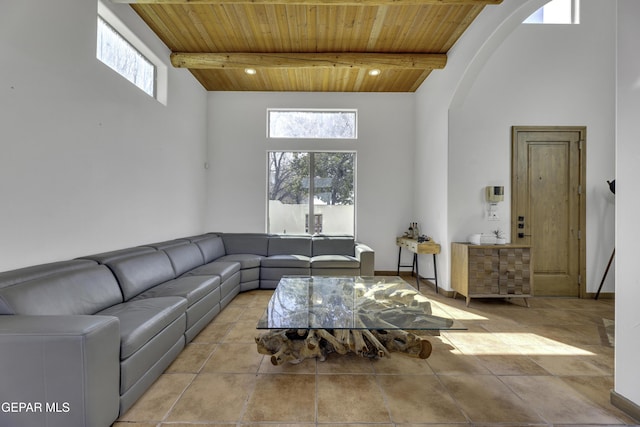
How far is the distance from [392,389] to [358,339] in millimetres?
434

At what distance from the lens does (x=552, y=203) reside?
3.94 meters

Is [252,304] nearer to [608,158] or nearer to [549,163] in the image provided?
[549,163]

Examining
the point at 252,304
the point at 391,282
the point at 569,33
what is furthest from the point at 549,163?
the point at 252,304

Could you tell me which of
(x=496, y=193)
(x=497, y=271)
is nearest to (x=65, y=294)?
(x=497, y=271)

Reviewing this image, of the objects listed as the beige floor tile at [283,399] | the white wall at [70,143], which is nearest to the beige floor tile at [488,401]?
the beige floor tile at [283,399]

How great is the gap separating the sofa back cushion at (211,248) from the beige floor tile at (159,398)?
2154 mm

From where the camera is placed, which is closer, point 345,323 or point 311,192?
point 345,323

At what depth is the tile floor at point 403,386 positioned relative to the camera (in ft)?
5.26

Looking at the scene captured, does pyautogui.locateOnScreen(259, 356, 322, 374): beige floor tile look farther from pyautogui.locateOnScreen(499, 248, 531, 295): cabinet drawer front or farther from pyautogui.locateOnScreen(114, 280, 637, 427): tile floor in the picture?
pyautogui.locateOnScreen(499, 248, 531, 295): cabinet drawer front

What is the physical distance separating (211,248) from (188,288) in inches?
70.0

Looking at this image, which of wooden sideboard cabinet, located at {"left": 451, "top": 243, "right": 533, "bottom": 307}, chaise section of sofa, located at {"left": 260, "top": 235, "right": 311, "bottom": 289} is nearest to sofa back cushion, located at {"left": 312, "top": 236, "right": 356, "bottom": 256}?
chaise section of sofa, located at {"left": 260, "top": 235, "right": 311, "bottom": 289}

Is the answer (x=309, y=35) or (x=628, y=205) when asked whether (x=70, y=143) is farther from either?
(x=628, y=205)

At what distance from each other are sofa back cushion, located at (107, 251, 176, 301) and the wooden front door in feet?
14.2

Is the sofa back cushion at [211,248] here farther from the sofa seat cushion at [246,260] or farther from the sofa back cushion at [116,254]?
the sofa back cushion at [116,254]
